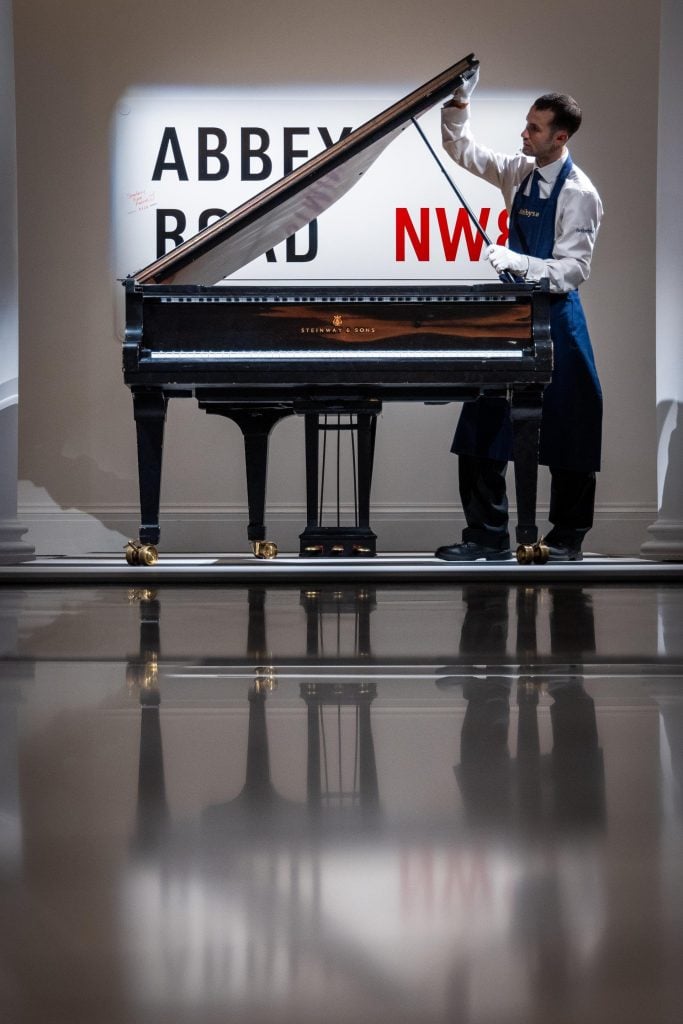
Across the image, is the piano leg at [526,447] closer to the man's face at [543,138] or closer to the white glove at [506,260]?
the white glove at [506,260]

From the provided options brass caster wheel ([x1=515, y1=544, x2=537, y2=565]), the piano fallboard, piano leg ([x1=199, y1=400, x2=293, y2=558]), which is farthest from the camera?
piano leg ([x1=199, y1=400, x2=293, y2=558])

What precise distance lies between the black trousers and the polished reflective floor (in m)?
1.94

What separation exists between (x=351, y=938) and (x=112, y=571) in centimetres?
237

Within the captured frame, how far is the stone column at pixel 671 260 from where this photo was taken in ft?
11.9

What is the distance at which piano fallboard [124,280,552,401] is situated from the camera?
2.71 metres

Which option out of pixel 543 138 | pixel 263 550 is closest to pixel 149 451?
pixel 263 550

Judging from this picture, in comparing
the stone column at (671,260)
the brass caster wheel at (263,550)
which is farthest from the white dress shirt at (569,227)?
the brass caster wheel at (263,550)

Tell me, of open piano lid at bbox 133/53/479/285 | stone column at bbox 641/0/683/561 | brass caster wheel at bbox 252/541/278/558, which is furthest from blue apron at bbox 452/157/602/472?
brass caster wheel at bbox 252/541/278/558

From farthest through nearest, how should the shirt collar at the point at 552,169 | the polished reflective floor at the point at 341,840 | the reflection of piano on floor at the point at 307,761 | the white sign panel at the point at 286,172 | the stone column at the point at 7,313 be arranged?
1. the white sign panel at the point at 286,172
2. the stone column at the point at 7,313
3. the shirt collar at the point at 552,169
4. the reflection of piano on floor at the point at 307,761
5. the polished reflective floor at the point at 341,840

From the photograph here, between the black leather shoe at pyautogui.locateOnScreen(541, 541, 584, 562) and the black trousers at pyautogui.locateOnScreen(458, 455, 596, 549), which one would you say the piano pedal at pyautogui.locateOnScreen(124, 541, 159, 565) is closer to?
the black trousers at pyautogui.locateOnScreen(458, 455, 596, 549)

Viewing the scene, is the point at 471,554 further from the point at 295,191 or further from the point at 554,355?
the point at 295,191

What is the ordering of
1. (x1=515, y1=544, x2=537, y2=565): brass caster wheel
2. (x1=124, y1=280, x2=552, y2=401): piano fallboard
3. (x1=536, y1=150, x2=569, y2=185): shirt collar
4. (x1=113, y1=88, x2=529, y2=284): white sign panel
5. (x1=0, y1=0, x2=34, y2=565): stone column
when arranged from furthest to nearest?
(x1=113, y1=88, x2=529, y2=284): white sign panel, (x1=0, y1=0, x2=34, y2=565): stone column, (x1=536, y1=150, x2=569, y2=185): shirt collar, (x1=515, y1=544, x2=537, y2=565): brass caster wheel, (x1=124, y1=280, x2=552, y2=401): piano fallboard

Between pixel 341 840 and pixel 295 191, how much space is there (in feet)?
8.15

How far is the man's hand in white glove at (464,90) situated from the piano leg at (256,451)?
1050 mm
